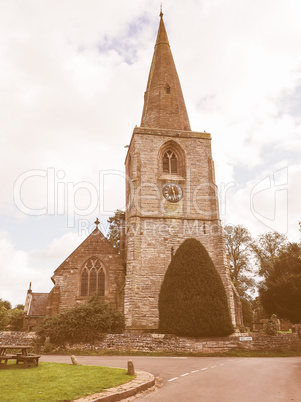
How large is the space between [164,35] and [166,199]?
19.2 m

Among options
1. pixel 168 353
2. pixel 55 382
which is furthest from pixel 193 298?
pixel 55 382

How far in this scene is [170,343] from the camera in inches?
723

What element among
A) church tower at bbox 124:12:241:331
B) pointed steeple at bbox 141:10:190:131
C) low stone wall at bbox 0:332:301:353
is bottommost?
low stone wall at bbox 0:332:301:353

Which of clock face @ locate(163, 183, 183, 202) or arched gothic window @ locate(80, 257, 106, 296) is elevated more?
clock face @ locate(163, 183, 183, 202)

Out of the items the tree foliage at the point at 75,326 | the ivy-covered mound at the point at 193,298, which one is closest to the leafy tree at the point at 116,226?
the ivy-covered mound at the point at 193,298

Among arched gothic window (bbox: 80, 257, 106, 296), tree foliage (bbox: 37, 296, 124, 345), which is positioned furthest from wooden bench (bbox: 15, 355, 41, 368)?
arched gothic window (bbox: 80, 257, 106, 296)

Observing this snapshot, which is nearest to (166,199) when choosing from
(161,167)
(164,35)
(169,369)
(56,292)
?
(161,167)

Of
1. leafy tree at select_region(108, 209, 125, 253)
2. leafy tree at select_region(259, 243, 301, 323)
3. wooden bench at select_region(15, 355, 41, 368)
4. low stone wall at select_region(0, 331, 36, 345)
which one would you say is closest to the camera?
wooden bench at select_region(15, 355, 41, 368)

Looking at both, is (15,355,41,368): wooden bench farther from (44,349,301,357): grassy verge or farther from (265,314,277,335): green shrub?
(265,314,277,335): green shrub

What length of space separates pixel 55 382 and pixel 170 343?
10734 mm

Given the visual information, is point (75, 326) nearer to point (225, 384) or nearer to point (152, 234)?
point (152, 234)

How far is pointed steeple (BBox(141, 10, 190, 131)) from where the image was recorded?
1220 inches

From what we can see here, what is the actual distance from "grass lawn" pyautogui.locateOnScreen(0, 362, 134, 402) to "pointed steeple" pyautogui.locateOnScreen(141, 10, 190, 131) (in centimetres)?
2327

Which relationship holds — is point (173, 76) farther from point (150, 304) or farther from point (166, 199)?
point (150, 304)
